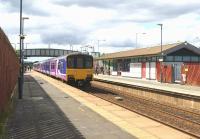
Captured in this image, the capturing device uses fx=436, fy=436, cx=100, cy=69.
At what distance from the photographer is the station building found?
40.2 metres

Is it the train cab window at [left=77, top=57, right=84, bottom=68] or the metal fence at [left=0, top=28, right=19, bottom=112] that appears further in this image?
the train cab window at [left=77, top=57, right=84, bottom=68]

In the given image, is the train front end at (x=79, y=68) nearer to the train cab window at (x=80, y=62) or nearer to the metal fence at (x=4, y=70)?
the train cab window at (x=80, y=62)

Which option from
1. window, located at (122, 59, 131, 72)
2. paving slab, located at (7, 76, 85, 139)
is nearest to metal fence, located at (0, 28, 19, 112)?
paving slab, located at (7, 76, 85, 139)

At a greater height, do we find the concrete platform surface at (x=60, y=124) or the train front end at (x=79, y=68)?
the train front end at (x=79, y=68)

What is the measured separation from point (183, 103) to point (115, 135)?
14.5 metres

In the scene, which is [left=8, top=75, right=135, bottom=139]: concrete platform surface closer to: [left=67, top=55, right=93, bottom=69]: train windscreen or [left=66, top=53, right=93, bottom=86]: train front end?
[left=66, top=53, right=93, bottom=86]: train front end

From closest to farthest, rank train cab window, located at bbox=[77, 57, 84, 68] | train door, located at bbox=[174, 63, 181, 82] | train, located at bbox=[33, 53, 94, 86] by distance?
train, located at bbox=[33, 53, 94, 86] → train cab window, located at bbox=[77, 57, 84, 68] → train door, located at bbox=[174, 63, 181, 82]

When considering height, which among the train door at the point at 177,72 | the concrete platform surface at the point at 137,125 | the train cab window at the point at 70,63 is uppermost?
the train cab window at the point at 70,63

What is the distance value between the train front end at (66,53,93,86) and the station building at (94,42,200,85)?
9.87 m

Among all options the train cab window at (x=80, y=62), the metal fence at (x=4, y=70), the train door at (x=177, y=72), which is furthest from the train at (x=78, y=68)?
the metal fence at (x=4, y=70)

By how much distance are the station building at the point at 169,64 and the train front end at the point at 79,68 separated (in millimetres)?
9872

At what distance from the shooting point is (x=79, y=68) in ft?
115

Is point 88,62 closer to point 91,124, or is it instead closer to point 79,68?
point 79,68

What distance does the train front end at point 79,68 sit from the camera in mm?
34906
